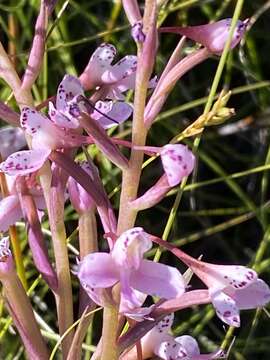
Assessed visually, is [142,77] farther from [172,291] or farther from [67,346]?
[67,346]

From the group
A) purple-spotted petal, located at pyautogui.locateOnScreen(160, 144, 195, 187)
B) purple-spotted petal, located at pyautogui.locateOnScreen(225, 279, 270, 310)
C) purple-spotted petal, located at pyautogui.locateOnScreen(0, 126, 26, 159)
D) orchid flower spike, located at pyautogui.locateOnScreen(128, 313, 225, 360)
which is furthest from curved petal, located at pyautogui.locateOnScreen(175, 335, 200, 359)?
purple-spotted petal, located at pyautogui.locateOnScreen(0, 126, 26, 159)

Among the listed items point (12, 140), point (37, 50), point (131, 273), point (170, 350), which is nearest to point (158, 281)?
point (131, 273)

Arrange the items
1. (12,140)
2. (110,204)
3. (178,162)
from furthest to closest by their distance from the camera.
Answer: (12,140) → (110,204) → (178,162)

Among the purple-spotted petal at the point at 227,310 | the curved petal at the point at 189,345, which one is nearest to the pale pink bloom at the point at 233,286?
the purple-spotted petal at the point at 227,310

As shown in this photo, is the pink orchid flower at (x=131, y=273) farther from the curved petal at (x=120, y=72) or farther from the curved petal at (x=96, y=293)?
the curved petal at (x=120, y=72)

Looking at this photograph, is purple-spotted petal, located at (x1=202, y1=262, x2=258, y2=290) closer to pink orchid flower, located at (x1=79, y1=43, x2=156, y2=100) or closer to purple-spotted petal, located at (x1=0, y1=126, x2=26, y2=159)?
pink orchid flower, located at (x1=79, y1=43, x2=156, y2=100)

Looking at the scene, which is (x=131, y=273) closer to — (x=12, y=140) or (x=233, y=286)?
(x=233, y=286)
